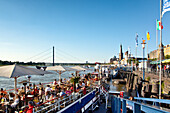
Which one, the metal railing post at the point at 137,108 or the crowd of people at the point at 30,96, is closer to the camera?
the metal railing post at the point at 137,108

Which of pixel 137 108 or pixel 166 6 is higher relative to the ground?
pixel 166 6

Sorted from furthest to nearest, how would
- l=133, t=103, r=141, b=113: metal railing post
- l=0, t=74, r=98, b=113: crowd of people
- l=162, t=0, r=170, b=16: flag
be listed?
l=162, t=0, r=170, b=16: flag < l=0, t=74, r=98, b=113: crowd of people < l=133, t=103, r=141, b=113: metal railing post

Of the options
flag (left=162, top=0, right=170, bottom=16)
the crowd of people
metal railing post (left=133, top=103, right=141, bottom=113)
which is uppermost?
flag (left=162, top=0, right=170, bottom=16)

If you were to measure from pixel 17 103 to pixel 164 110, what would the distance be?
614 cm

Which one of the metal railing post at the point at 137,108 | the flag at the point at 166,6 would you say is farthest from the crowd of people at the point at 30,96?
the flag at the point at 166,6

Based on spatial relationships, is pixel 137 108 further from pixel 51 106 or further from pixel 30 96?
pixel 30 96

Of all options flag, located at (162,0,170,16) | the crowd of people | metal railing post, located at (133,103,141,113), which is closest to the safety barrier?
the crowd of people

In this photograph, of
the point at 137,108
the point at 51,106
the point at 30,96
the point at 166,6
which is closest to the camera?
the point at 137,108

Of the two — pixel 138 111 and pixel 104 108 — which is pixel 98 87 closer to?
pixel 104 108

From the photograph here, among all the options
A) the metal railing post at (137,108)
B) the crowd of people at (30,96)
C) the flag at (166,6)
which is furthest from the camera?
the flag at (166,6)

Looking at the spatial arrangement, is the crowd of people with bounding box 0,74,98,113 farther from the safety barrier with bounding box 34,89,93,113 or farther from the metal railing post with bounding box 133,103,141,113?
the metal railing post with bounding box 133,103,141,113

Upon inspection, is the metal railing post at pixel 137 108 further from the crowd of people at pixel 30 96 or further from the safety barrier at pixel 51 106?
the crowd of people at pixel 30 96

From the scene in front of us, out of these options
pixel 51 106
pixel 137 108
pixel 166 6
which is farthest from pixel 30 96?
pixel 166 6

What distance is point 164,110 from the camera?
2.70m
